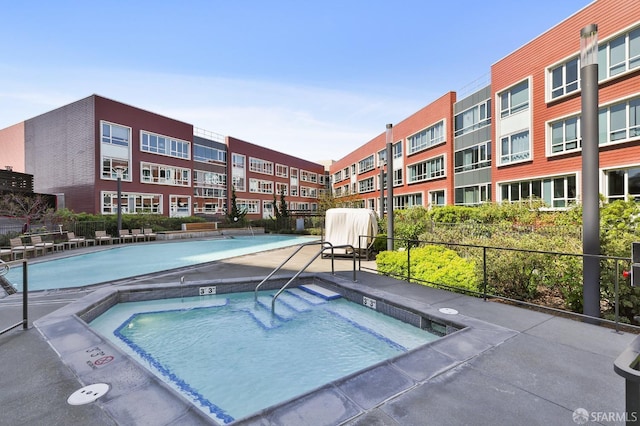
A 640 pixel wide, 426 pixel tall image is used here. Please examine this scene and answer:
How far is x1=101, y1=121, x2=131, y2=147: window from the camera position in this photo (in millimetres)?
27062

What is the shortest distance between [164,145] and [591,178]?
35.5m

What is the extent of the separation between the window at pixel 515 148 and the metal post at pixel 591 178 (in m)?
17.1

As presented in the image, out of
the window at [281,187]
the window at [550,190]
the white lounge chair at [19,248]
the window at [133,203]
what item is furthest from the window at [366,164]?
the white lounge chair at [19,248]

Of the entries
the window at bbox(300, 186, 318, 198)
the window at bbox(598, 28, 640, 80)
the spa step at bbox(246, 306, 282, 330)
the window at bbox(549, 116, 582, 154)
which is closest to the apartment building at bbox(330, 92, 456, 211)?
the window at bbox(549, 116, 582, 154)

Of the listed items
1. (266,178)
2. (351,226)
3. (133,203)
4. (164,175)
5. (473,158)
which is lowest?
(351,226)

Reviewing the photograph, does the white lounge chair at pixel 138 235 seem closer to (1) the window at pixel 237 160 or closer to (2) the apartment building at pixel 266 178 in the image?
(2) the apartment building at pixel 266 178

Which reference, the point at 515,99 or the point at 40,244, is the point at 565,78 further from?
the point at 40,244

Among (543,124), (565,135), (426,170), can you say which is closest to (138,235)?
(426,170)

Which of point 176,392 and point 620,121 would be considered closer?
point 176,392

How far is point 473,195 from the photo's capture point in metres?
24.9

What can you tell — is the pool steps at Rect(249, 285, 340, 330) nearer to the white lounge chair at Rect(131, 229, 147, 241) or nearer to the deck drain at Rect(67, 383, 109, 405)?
the deck drain at Rect(67, 383, 109, 405)

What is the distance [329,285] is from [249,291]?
218 cm

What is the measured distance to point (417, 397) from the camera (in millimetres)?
2791

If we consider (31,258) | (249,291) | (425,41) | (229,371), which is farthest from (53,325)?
(425,41)
